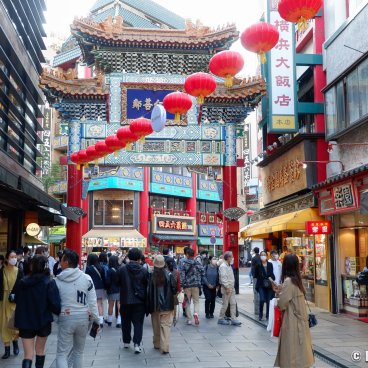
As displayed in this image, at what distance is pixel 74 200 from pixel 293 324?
52.6ft

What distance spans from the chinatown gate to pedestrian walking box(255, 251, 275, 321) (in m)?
7.87

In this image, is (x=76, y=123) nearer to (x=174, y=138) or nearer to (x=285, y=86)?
(x=174, y=138)

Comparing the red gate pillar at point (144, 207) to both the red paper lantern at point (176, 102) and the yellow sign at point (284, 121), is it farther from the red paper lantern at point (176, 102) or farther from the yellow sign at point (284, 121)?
the red paper lantern at point (176, 102)

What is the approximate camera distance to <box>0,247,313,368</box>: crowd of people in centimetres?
627

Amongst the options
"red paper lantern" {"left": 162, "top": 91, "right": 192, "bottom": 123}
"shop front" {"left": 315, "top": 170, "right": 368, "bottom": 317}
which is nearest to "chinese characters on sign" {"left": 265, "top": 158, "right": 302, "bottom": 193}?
"shop front" {"left": 315, "top": 170, "right": 368, "bottom": 317}

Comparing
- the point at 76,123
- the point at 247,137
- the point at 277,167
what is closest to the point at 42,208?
the point at 76,123

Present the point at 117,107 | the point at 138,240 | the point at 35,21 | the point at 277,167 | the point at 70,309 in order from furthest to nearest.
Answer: the point at 138,240 < the point at 117,107 < the point at 277,167 < the point at 35,21 < the point at 70,309

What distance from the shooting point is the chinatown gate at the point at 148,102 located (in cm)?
2141

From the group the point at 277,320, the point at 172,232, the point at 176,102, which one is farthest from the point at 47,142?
the point at 277,320

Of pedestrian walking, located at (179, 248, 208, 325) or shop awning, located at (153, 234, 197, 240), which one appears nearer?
pedestrian walking, located at (179, 248, 208, 325)

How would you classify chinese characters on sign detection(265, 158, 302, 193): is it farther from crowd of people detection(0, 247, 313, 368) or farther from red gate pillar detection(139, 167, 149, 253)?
red gate pillar detection(139, 167, 149, 253)

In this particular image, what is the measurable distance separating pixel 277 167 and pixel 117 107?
710 cm

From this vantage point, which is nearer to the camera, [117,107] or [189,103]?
[189,103]

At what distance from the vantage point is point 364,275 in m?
10.7
